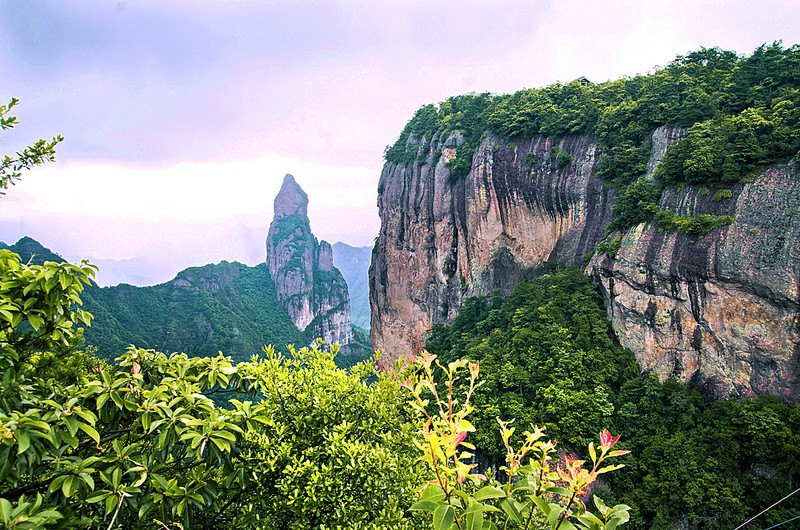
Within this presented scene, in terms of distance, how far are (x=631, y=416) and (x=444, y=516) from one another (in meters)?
16.5

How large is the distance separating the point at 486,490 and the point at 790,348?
1746cm

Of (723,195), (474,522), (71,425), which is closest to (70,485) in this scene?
(71,425)

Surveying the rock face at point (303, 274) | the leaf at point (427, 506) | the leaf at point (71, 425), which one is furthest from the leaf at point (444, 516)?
the rock face at point (303, 274)

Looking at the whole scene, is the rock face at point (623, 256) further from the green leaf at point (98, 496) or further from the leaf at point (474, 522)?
the green leaf at point (98, 496)

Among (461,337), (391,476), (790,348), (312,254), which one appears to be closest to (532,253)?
(461,337)

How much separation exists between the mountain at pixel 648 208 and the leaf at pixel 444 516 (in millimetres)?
17381

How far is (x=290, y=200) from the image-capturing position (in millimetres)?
93062

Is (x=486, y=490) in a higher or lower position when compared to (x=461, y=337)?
higher

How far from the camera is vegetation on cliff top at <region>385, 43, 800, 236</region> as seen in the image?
15406 mm

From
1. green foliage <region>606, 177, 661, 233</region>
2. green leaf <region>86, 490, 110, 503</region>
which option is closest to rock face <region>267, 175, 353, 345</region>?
green foliage <region>606, 177, 661, 233</region>

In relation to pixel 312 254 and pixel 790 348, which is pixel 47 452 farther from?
pixel 312 254

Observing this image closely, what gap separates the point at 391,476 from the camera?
423 centimetres

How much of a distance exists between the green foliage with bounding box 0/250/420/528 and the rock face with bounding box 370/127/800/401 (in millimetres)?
15477

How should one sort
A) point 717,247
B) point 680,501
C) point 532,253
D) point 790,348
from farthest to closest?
point 532,253 < point 717,247 < point 790,348 < point 680,501
